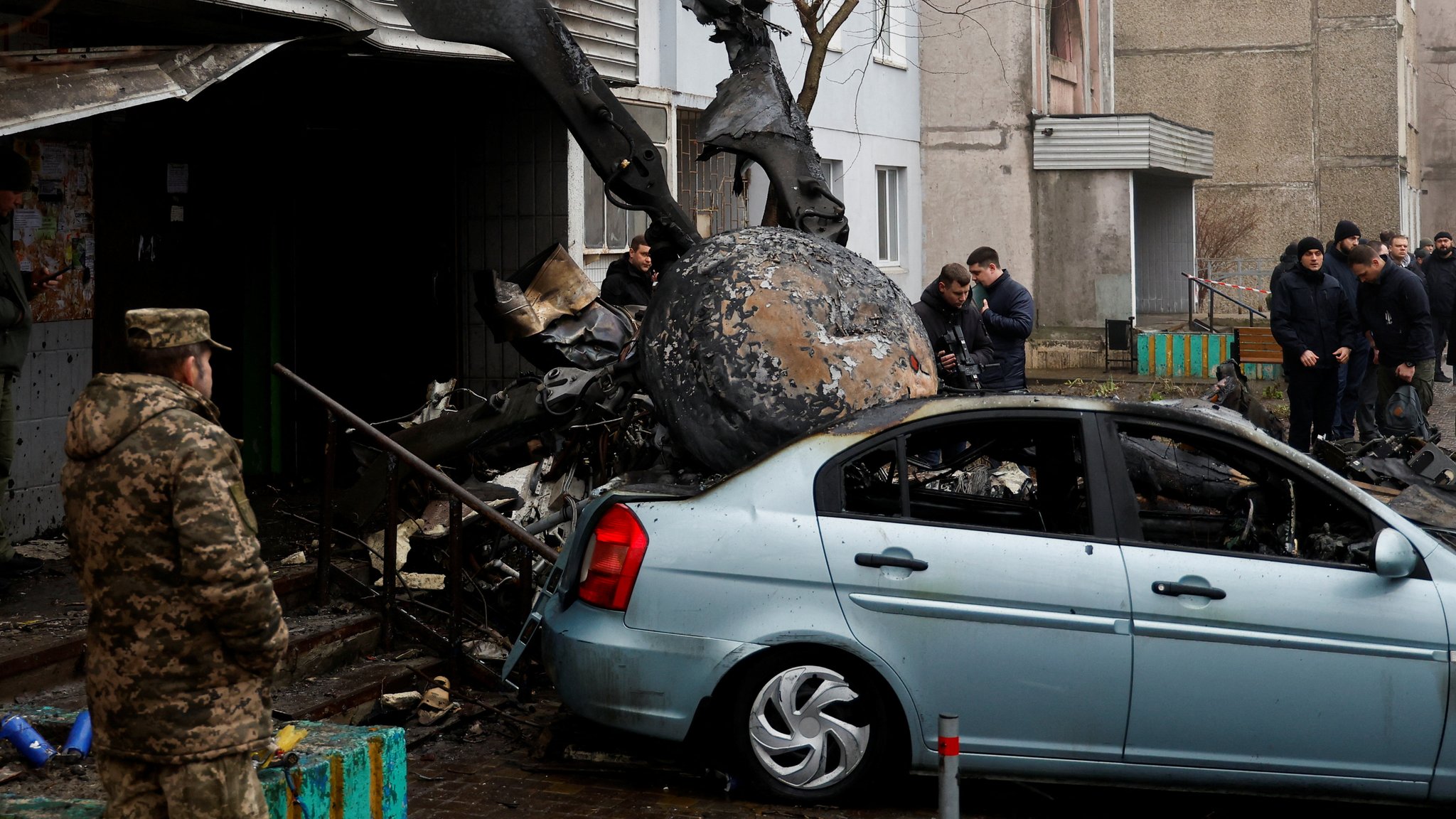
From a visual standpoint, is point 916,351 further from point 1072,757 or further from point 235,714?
point 235,714

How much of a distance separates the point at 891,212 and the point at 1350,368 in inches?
382

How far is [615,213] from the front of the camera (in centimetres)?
1188

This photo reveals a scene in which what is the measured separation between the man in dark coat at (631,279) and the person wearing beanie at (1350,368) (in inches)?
216

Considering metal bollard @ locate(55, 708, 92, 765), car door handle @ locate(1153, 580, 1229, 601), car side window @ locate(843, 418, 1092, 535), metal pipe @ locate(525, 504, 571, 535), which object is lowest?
metal bollard @ locate(55, 708, 92, 765)

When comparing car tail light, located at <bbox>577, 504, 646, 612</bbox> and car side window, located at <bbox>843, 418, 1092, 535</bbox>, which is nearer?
car tail light, located at <bbox>577, 504, 646, 612</bbox>

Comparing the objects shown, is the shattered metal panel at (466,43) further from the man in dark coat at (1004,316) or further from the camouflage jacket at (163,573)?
the camouflage jacket at (163,573)

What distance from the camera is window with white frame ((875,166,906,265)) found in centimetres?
2045

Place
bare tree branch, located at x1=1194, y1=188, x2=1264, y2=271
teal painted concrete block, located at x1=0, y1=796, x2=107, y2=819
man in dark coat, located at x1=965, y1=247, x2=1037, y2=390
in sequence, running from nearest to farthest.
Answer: teal painted concrete block, located at x1=0, y1=796, x2=107, y2=819, man in dark coat, located at x1=965, y1=247, x2=1037, y2=390, bare tree branch, located at x1=1194, y1=188, x2=1264, y2=271

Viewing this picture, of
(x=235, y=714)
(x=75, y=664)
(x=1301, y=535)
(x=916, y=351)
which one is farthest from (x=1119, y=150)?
(x=235, y=714)

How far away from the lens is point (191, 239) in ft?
30.9

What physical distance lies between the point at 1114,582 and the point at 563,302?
488cm

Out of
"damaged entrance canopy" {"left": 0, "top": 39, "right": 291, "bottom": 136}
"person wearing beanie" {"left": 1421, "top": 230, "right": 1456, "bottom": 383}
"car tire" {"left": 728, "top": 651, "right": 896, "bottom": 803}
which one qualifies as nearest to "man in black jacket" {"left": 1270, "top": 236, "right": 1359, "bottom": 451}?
"person wearing beanie" {"left": 1421, "top": 230, "right": 1456, "bottom": 383}

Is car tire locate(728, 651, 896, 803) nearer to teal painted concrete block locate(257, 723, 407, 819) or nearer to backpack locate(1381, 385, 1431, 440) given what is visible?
teal painted concrete block locate(257, 723, 407, 819)

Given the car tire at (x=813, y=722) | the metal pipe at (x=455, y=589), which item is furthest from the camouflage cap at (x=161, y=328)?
the metal pipe at (x=455, y=589)
